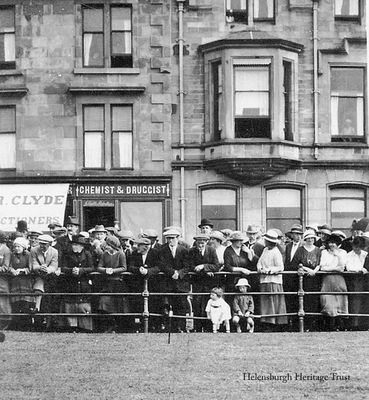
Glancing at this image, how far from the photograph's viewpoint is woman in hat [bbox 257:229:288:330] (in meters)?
15.2

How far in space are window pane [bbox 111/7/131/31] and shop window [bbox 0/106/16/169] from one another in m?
3.88

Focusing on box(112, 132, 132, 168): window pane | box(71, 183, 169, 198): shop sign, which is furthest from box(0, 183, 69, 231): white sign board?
box(112, 132, 132, 168): window pane

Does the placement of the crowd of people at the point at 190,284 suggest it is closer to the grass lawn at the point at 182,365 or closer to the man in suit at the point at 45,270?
the man in suit at the point at 45,270

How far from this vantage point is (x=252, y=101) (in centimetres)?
2647

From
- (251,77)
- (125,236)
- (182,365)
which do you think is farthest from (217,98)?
(182,365)

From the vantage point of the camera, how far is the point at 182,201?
2644 cm

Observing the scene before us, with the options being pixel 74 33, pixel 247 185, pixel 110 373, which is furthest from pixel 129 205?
pixel 110 373

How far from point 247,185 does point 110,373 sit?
638 inches

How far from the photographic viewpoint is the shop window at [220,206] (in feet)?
87.0

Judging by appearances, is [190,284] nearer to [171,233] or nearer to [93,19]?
[171,233]

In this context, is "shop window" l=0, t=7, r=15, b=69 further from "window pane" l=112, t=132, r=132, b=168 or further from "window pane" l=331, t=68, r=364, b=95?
"window pane" l=331, t=68, r=364, b=95

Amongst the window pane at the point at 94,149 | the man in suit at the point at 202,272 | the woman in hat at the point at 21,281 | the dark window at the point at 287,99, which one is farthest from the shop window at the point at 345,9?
the woman in hat at the point at 21,281

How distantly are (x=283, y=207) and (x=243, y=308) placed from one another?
37.6 feet

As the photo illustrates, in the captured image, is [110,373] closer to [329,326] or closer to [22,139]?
[329,326]
